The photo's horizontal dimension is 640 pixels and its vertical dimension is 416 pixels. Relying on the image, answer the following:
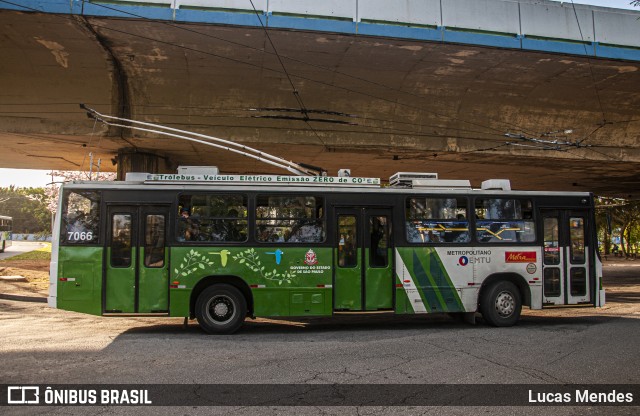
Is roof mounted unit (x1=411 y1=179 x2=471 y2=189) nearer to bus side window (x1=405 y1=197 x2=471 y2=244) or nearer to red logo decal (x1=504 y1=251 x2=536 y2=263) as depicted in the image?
bus side window (x1=405 y1=197 x2=471 y2=244)

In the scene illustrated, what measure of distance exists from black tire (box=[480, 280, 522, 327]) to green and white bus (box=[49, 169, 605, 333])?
0.07ft

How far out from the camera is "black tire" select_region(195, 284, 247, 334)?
9.47 meters

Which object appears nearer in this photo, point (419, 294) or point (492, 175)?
point (419, 294)

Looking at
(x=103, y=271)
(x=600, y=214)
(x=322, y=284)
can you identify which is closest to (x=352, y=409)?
(x=322, y=284)

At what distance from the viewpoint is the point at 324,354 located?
766cm

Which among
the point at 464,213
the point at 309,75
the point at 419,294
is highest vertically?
the point at 309,75

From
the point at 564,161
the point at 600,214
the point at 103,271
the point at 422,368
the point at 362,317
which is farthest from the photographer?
the point at 600,214

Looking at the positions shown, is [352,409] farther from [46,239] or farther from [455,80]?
[46,239]

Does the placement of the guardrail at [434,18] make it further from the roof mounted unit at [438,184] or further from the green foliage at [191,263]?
the green foliage at [191,263]

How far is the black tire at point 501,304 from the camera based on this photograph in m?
10.3

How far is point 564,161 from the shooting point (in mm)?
19656

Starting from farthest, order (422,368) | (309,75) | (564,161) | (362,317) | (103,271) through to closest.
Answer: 1. (564,161)
2. (309,75)
3. (362,317)
4. (103,271)
5. (422,368)

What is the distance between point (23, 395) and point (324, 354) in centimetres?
410

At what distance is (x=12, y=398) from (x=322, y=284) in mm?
5627
